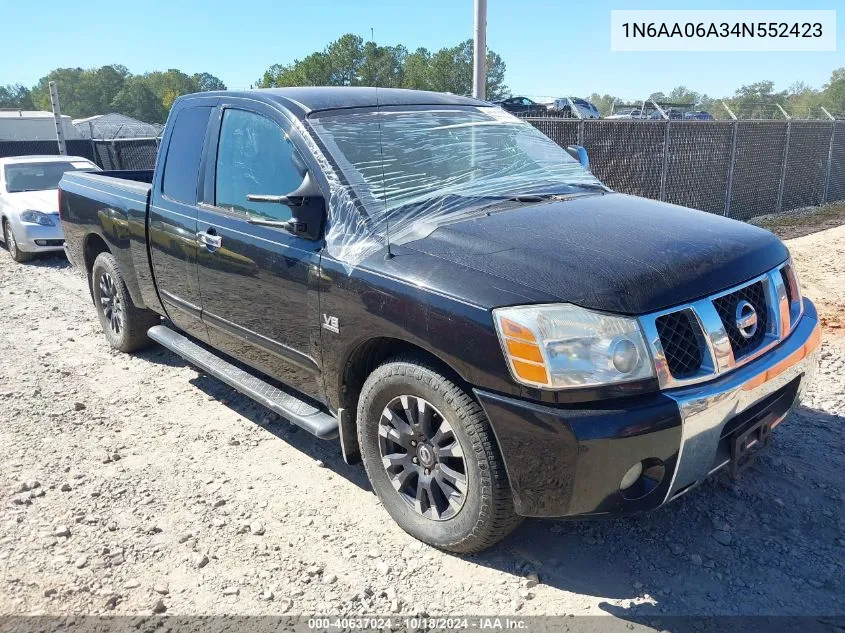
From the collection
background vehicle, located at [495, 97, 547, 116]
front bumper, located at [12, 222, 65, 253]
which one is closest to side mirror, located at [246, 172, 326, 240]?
front bumper, located at [12, 222, 65, 253]

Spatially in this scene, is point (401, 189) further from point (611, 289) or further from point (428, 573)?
point (428, 573)

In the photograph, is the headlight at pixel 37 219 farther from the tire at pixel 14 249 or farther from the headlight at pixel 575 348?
the headlight at pixel 575 348

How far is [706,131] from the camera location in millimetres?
10992

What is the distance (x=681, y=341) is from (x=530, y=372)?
1.92 feet

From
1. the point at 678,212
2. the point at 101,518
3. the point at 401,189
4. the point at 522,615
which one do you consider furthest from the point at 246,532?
the point at 678,212

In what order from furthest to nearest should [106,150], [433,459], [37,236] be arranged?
[106,150] < [37,236] < [433,459]

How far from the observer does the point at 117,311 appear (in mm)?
5535

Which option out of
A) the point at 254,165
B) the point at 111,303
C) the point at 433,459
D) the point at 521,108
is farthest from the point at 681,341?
the point at 521,108

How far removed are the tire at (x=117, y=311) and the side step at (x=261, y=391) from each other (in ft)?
2.09

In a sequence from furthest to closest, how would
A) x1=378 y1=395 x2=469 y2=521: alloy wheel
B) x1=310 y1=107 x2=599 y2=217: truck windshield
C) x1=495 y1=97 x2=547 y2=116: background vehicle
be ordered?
x1=495 y1=97 x2=547 y2=116: background vehicle → x1=310 y1=107 x2=599 y2=217: truck windshield → x1=378 y1=395 x2=469 y2=521: alloy wheel

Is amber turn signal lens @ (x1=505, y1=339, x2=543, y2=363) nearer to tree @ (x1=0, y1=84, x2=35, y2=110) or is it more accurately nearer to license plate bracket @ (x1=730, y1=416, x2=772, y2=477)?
license plate bracket @ (x1=730, y1=416, x2=772, y2=477)

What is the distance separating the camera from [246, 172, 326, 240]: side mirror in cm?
308

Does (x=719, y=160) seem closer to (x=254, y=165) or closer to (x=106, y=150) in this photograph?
(x=254, y=165)

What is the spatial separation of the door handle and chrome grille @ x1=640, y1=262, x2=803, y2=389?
239cm
